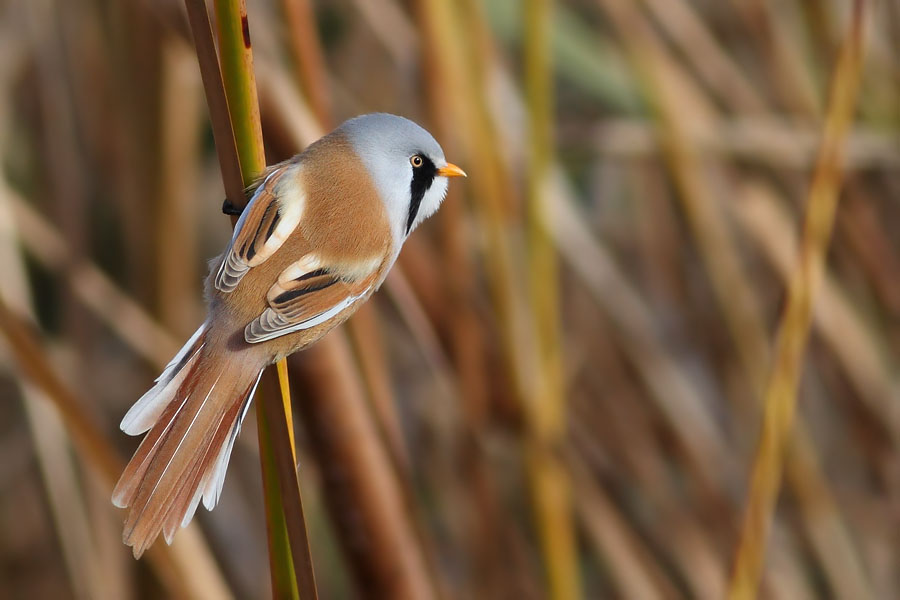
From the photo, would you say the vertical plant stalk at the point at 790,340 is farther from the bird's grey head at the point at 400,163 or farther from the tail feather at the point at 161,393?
the tail feather at the point at 161,393

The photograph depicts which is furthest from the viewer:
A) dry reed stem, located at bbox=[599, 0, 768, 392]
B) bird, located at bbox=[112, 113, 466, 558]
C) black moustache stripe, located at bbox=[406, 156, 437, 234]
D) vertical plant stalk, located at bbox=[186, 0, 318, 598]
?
dry reed stem, located at bbox=[599, 0, 768, 392]

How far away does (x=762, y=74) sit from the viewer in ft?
8.45

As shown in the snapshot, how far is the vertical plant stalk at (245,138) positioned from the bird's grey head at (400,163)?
0.52ft

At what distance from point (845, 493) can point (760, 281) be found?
1.92 feet

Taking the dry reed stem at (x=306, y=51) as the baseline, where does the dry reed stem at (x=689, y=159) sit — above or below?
below

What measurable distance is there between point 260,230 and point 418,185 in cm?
17

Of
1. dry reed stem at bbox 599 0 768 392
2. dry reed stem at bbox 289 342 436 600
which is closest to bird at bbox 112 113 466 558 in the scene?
dry reed stem at bbox 289 342 436 600

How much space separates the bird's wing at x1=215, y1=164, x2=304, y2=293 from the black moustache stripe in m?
0.11

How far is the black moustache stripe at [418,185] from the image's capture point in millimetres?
839

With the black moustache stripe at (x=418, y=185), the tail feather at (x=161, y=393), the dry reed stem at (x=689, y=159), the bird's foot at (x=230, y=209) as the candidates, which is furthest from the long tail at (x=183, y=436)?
the dry reed stem at (x=689, y=159)

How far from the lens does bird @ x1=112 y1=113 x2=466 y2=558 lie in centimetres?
71

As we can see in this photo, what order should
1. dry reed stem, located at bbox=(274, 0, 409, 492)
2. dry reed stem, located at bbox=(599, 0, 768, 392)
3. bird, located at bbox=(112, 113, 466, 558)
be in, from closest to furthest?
1. bird, located at bbox=(112, 113, 466, 558)
2. dry reed stem, located at bbox=(274, 0, 409, 492)
3. dry reed stem, located at bbox=(599, 0, 768, 392)

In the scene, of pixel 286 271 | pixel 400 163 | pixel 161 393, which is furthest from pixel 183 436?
pixel 400 163

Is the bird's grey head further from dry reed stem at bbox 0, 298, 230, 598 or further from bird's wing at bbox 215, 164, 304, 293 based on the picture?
dry reed stem at bbox 0, 298, 230, 598
